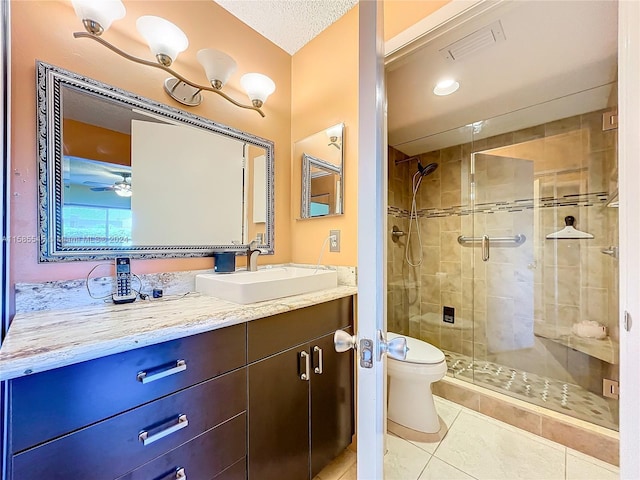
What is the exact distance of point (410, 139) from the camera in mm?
2213

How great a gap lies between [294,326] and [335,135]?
1.11 metres

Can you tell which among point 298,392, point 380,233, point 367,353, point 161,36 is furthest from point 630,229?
point 161,36

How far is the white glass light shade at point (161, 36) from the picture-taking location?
42.0 inches

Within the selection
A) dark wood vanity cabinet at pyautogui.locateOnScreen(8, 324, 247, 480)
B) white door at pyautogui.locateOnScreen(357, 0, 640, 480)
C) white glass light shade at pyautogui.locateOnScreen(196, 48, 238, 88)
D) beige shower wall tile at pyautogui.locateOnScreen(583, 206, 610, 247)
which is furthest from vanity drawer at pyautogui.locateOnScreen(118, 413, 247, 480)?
beige shower wall tile at pyautogui.locateOnScreen(583, 206, 610, 247)

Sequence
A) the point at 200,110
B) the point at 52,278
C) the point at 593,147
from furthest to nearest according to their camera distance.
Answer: the point at 593,147 → the point at 200,110 → the point at 52,278

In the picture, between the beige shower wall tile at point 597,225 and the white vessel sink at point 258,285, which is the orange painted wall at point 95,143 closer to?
the white vessel sink at point 258,285

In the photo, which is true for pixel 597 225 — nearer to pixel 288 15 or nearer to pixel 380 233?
pixel 380 233

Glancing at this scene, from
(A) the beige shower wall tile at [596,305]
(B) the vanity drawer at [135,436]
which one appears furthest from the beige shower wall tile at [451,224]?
(B) the vanity drawer at [135,436]

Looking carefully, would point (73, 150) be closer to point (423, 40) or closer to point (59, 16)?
point (59, 16)

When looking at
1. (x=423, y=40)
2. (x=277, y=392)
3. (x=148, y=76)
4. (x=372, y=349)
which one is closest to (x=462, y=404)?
(x=277, y=392)

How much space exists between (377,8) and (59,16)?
122 cm

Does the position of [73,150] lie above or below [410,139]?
below

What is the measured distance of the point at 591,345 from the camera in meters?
1.74

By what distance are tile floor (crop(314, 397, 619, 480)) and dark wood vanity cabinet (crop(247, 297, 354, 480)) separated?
252 millimetres
